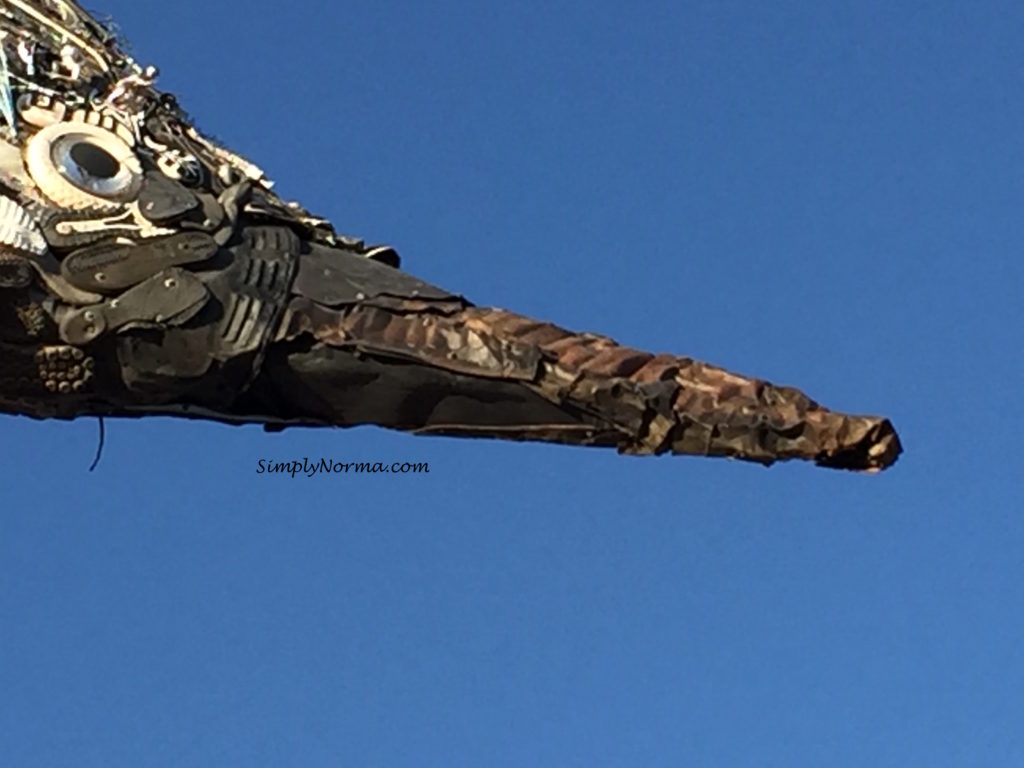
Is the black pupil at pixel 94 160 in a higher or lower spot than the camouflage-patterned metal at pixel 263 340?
higher

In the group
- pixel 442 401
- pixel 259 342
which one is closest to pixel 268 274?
pixel 259 342

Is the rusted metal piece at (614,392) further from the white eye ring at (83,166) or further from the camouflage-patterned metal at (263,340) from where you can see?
the white eye ring at (83,166)

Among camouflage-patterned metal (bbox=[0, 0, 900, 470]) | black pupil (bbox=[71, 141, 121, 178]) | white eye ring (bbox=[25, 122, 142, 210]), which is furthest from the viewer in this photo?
black pupil (bbox=[71, 141, 121, 178])

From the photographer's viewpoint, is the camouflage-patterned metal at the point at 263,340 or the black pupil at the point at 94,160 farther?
the black pupil at the point at 94,160

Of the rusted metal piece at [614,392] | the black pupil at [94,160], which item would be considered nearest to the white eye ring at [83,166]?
the black pupil at [94,160]

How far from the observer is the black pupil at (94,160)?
6035mm

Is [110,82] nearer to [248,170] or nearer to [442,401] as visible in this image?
[248,170]

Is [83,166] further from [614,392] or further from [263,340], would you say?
[614,392]

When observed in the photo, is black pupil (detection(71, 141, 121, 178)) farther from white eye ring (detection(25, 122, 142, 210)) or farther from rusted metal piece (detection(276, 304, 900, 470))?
rusted metal piece (detection(276, 304, 900, 470))

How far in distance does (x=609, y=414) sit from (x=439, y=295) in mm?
674

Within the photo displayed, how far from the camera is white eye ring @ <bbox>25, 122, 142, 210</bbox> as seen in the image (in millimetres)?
5910

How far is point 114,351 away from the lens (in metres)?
5.81

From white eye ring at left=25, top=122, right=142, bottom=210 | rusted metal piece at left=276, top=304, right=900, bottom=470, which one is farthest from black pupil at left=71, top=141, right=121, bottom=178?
rusted metal piece at left=276, top=304, right=900, bottom=470

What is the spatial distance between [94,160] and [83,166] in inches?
2.4
